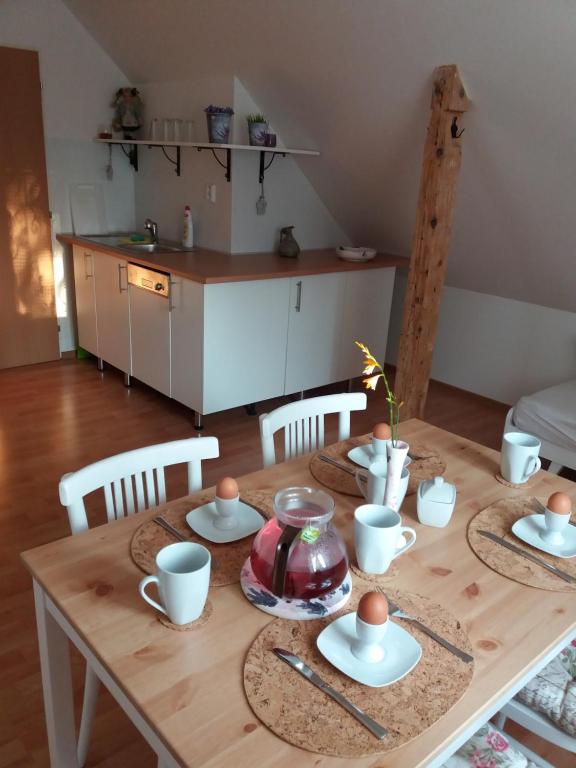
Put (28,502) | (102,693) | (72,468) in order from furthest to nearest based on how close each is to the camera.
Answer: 1. (72,468)
2. (28,502)
3. (102,693)

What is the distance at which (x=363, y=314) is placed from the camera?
402 centimetres

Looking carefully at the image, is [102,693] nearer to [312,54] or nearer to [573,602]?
[573,602]

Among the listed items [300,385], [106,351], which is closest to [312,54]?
[300,385]

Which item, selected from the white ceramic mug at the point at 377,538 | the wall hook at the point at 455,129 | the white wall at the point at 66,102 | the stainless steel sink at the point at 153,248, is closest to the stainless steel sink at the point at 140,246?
the stainless steel sink at the point at 153,248

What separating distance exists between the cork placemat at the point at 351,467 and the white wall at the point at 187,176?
2.42 metres

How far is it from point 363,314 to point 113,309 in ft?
5.16

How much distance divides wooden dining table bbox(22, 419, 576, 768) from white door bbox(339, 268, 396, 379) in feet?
8.23

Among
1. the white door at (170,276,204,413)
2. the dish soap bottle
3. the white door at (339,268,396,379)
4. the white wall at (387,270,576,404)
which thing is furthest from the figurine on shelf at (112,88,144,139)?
the white wall at (387,270,576,404)

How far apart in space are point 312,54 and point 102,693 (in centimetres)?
283

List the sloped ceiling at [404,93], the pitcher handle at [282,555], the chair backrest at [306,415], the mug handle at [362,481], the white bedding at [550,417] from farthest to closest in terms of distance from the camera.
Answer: the white bedding at [550,417], the sloped ceiling at [404,93], the chair backrest at [306,415], the mug handle at [362,481], the pitcher handle at [282,555]

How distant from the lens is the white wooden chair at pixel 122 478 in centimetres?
137

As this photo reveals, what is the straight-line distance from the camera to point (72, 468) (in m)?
3.00

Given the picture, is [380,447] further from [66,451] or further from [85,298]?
[85,298]

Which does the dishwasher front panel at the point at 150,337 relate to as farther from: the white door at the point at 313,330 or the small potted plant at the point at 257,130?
the small potted plant at the point at 257,130
